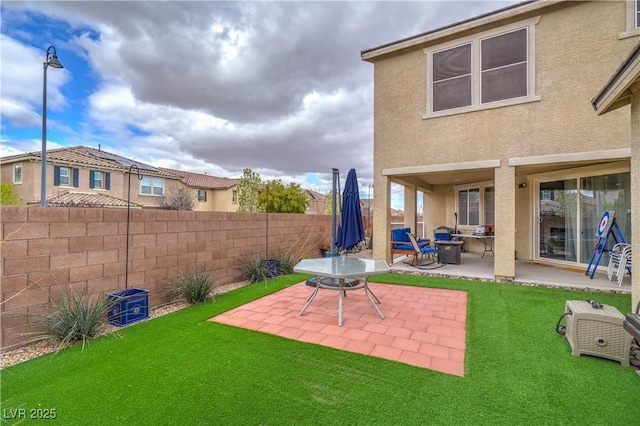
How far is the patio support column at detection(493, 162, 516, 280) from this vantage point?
7.33 m

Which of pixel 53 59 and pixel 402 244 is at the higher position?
pixel 53 59

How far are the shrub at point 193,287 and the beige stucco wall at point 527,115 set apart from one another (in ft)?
17.9

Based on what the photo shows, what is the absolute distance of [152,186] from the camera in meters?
26.9

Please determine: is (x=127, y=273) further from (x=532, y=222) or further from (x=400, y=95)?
(x=532, y=222)

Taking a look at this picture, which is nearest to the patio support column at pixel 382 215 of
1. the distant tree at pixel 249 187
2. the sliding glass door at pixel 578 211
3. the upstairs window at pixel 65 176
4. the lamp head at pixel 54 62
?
the sliding glass door at pixel 578 211

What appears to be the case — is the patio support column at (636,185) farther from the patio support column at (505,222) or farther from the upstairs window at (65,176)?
the upstairs window at (65,176)

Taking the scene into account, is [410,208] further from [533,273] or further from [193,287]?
[193,287]

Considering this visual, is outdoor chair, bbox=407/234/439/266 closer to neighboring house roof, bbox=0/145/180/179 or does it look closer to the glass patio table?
the glass patio table

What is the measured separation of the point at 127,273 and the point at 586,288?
9767 millimetres

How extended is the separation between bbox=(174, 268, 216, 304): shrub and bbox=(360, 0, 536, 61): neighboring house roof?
831 centimetres

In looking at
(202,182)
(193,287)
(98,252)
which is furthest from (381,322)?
(202,182)

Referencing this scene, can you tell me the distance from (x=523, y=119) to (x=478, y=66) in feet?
6.45

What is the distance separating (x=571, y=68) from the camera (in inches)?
267

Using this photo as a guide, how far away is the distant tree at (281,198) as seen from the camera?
16.1 metres
